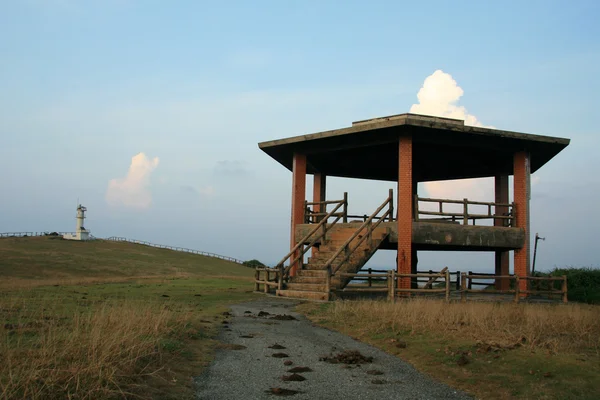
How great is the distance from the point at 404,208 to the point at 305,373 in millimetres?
14124

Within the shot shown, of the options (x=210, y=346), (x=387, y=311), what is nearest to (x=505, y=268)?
(x=387, y=311)

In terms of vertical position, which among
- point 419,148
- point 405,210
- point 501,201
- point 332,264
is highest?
point 419,148

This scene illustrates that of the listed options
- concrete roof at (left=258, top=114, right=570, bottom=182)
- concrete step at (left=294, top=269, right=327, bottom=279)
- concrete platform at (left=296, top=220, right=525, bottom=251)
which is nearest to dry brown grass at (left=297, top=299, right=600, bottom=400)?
concrete step at (left=294, top=269, right=327, bottom=279)

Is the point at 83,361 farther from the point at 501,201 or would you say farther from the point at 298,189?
the point at 501,201

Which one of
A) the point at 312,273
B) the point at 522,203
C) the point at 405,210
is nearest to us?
the point at 312,273

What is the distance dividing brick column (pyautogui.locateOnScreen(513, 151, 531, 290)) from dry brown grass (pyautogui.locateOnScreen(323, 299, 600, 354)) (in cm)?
778

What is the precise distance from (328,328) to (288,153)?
14.4 meters

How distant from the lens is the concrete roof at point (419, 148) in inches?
858

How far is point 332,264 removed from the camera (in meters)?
20.6

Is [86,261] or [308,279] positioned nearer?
[308,279]

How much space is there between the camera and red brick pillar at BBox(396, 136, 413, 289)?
2130 centimetres

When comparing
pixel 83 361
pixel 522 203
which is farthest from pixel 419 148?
pixel 83 361

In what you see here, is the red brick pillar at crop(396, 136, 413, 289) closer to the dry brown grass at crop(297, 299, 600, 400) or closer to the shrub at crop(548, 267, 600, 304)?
the dry brown grass at crop(297, 299, 600, 400)

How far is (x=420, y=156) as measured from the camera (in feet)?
92.5
